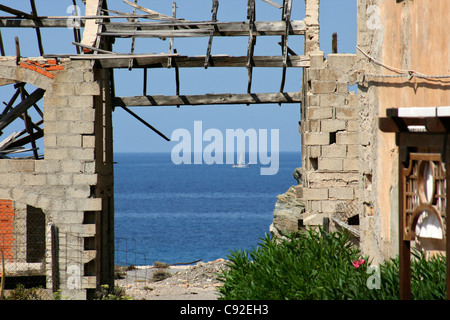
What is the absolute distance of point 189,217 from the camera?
3334 inches

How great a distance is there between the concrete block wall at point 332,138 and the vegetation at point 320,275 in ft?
10.8

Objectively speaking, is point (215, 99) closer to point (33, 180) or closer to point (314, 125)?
point (314, 125)

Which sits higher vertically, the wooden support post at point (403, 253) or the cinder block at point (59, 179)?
the cinder block at point (59, 179)

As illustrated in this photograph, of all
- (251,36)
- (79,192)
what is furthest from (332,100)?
(79,192)

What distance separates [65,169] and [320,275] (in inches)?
297

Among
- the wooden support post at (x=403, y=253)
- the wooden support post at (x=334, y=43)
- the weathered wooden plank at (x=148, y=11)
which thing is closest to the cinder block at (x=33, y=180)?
the weathered wooden plank at (x=148, y=11)

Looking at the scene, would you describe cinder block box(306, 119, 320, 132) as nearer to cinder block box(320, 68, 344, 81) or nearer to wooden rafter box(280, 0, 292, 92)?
cinder block box(320, 68, 344, 81)

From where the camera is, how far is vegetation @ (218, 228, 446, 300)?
305 inches

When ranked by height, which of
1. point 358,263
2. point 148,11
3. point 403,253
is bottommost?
point 358,263

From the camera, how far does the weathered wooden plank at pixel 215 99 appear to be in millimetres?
16047

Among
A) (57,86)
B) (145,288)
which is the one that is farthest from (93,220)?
(145,288)

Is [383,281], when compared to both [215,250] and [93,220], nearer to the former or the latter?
[93,220]

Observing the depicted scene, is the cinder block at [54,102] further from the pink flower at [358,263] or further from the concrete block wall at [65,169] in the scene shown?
the pink flower at [358,263]

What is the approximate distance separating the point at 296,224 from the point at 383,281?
1388 centimetres
